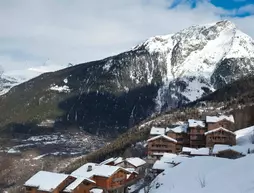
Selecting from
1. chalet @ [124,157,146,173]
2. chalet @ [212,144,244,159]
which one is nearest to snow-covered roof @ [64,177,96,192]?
chalet @ [124,157,146,173]

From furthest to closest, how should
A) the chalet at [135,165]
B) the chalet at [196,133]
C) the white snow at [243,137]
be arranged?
the chalet at [196,133] < the white snow at [243,137] < the chalet at [135,165]

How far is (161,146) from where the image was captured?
8144 centimetres

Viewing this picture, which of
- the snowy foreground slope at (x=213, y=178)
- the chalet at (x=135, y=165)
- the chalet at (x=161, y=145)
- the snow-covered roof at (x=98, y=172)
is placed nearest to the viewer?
the snowy foreground slope at (x=213, y=178)

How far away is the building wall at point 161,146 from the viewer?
266ft

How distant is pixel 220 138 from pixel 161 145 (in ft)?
40.2

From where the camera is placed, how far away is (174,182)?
32000mm

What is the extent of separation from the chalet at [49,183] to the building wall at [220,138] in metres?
33.0

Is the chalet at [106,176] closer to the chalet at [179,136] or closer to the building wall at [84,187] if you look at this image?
the building wall at [84,187]

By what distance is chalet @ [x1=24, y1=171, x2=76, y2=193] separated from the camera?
52375 millimetres

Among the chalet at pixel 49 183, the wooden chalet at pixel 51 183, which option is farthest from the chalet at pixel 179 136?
the chalet at pixel 49 183

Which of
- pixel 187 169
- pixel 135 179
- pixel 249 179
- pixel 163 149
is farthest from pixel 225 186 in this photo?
pixel 163 149

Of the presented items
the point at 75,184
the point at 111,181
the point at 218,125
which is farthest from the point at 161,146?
the point at 75,184

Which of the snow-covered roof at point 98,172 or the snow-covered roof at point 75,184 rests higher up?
the snow-covered roof at point 98,172

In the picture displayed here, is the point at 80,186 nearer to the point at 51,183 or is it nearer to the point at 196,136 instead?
the point at 51,183
